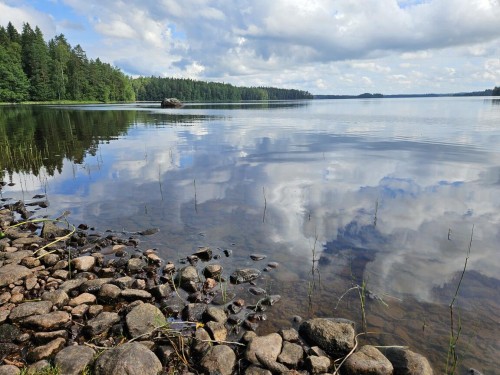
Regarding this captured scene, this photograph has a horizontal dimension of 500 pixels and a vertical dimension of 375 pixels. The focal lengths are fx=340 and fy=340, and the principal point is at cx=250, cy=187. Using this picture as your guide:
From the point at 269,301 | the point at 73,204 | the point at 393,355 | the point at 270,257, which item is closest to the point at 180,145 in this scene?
the point at 73,204

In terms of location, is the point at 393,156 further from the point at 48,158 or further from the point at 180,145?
the point at 48,158

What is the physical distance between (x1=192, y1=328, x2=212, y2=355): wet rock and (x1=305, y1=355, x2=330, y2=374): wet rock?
6.57 feet

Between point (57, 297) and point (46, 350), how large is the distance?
1.93m

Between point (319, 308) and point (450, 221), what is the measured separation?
9.18 meters

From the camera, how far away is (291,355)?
6.72 metres

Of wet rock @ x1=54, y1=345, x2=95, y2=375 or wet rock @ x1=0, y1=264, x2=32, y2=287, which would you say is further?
wet rock @ x1=0, y1=264, x2=32, y2=287

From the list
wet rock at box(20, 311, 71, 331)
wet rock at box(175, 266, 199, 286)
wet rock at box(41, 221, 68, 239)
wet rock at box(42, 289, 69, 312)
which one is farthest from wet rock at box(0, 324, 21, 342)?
wet rock at box(41, 221, 68, 239)

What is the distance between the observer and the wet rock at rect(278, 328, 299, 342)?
7.29 meters

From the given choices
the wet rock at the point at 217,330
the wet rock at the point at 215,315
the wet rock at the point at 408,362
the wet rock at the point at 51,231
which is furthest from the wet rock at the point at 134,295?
the wet rock at the point at 408,362

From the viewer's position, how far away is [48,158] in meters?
28.9

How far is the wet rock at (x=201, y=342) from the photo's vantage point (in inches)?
270

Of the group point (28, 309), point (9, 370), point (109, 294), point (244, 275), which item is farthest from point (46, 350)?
point (244, 275)

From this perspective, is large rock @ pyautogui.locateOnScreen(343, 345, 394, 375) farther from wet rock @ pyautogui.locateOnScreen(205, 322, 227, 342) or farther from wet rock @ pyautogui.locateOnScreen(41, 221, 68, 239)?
wet rock @ pyautogui.locateOnScreen(41, 221, 68, 239)

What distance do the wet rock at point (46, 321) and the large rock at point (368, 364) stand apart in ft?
20.0
